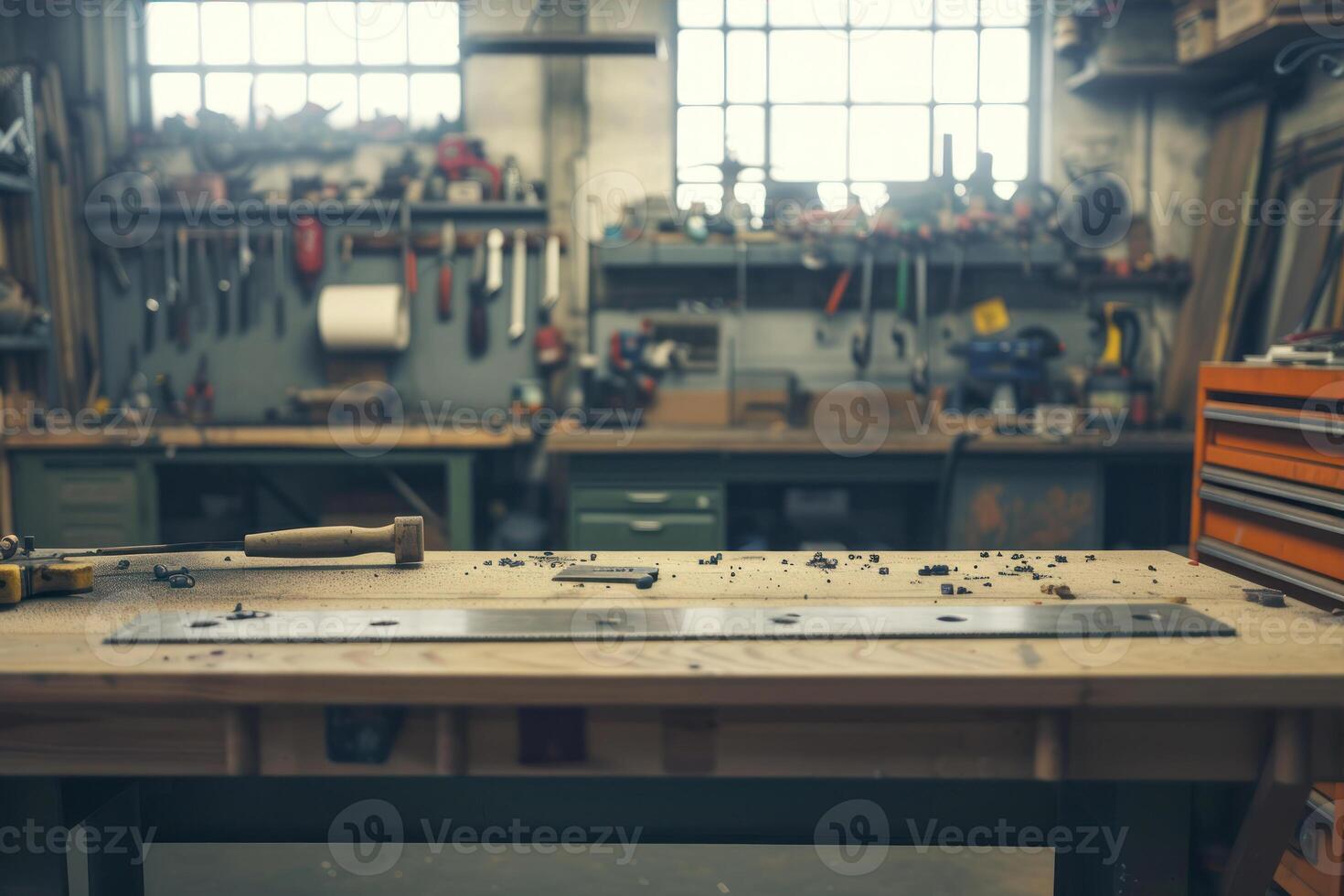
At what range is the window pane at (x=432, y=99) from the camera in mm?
4488

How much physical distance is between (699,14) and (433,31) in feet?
3.59

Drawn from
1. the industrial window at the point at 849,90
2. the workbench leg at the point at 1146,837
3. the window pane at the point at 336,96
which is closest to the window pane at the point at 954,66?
the industrial window at the point at 849,90

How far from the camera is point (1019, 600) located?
1.41 m

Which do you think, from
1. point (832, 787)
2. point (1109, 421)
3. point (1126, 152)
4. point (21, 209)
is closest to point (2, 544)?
point (832, 787)

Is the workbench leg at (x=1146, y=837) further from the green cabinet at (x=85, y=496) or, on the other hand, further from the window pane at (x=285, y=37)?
the window pane at (x=285, y=37)

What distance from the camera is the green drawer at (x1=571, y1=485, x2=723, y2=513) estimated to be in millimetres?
3693

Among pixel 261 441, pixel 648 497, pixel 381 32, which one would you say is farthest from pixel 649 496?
pixel 381 32

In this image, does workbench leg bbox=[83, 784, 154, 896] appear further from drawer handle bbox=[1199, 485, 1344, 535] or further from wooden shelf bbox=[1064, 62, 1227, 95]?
wooden shelf bbox=[1064, 62, 1227, 95]

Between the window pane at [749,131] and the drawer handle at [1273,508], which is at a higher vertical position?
the window pane at [749,131]

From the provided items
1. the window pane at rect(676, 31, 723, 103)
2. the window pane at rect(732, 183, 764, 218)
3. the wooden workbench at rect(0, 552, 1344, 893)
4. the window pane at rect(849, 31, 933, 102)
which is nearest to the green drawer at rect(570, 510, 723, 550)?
the window pane at rect(732, 183, 764, 218)

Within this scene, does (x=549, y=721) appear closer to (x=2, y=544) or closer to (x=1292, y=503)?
(x=2, y=544)

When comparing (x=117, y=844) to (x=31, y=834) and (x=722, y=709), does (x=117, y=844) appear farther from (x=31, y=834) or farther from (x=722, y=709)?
(x=722, y=709)

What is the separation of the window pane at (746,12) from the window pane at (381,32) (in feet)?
4.43

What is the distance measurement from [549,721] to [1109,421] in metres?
3.33
